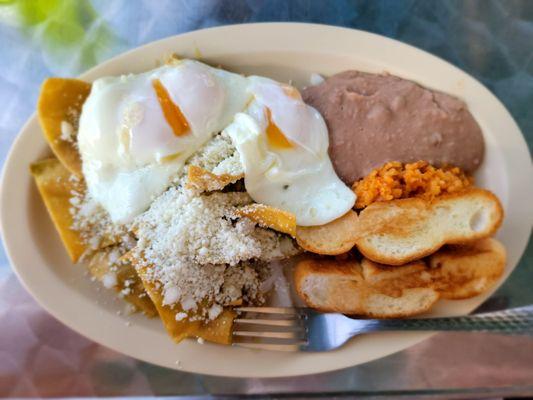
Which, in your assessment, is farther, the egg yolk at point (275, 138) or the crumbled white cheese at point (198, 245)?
the egg yolk at point (275, 138)

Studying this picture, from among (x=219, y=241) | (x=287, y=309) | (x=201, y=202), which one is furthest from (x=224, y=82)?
(x=287, y=309)

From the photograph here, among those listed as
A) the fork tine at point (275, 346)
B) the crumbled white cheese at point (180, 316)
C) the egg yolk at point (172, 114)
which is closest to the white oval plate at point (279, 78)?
the fork tine at point (275, 346)

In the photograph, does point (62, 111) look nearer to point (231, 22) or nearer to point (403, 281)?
point (231, 22)

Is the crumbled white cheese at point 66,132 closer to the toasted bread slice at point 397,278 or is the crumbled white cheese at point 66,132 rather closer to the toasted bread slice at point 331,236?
the toasted bread slice at point 331,236

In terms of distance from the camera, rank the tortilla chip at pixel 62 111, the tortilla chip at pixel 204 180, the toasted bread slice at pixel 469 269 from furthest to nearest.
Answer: the tortilla chip at pixel 62 111, the toasted bread slice at pixel 469 269, the tortilla chip at pixel 204 180

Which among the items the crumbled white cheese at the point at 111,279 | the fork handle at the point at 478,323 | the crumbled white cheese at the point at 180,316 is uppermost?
the crumbled white cheese at the point at 111,279

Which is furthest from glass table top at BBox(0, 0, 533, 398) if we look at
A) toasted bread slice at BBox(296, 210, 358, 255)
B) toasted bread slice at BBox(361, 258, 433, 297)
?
toasted bread slice at BBox(296, 210, 358, 255)

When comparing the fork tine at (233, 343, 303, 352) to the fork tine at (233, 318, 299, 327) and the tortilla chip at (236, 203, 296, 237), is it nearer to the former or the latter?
the fork tine at (233, 318, 299, 327)

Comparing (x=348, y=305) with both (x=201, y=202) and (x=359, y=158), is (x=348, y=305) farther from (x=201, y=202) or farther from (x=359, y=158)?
(x=201, y=202)
